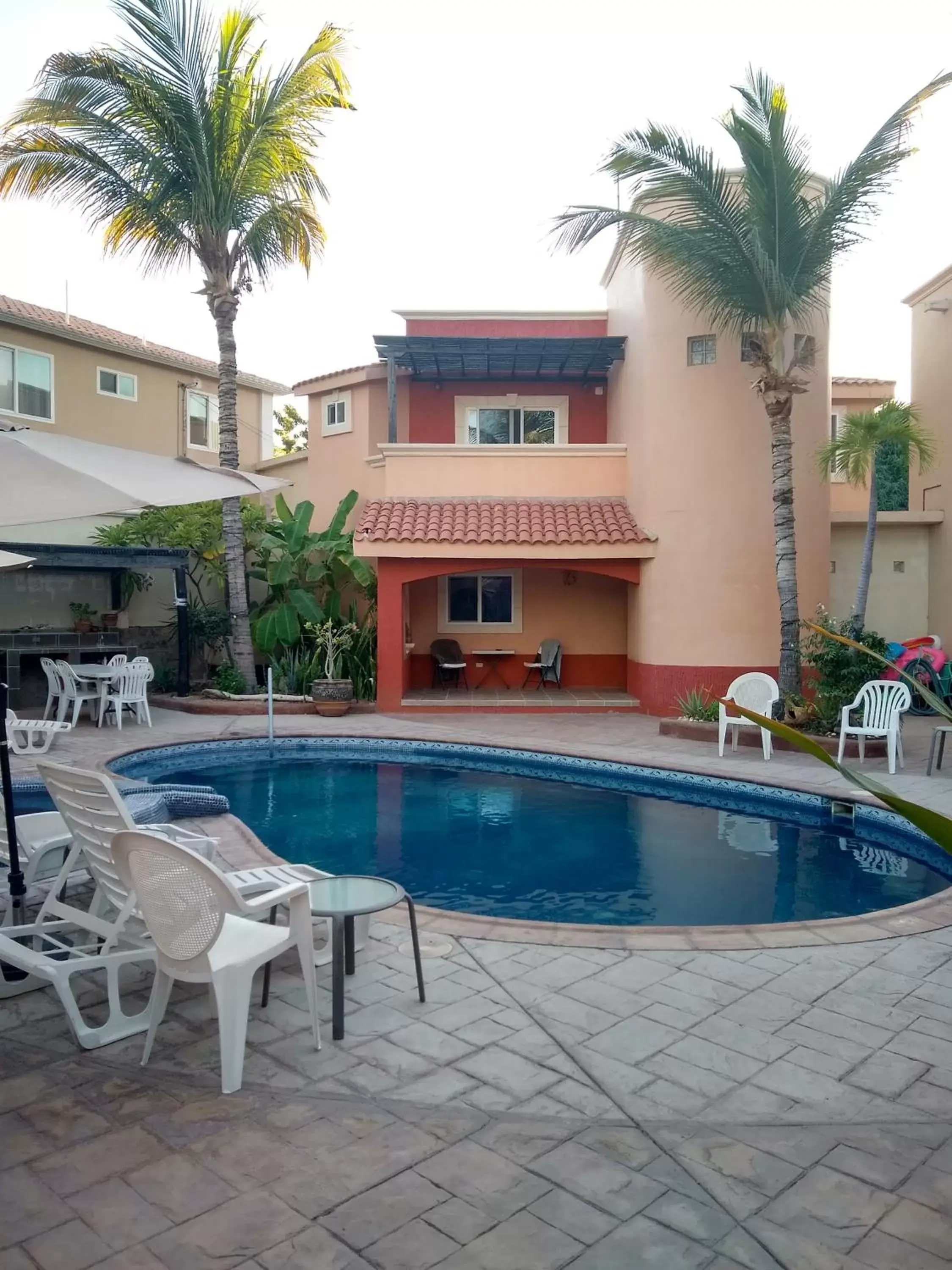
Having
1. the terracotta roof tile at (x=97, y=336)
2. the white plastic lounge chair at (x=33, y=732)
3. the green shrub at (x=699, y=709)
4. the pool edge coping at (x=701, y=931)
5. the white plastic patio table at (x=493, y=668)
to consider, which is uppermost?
the terracotta roof tile at (x=97, y=336)

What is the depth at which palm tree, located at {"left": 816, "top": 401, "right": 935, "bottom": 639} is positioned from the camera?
1355 centimetres

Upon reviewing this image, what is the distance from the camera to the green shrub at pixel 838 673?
472 inches

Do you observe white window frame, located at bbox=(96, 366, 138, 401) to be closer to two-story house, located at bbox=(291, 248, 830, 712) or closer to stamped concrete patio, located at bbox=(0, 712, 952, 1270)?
two-story house, located at bbox=(291, 248, 830, 712)

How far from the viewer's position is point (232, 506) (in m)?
16.0

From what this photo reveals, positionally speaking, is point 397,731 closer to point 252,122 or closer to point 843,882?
point 843,882

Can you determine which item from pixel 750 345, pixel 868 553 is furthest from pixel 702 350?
pixel 868 553

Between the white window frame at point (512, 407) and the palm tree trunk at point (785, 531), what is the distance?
21.1 feet

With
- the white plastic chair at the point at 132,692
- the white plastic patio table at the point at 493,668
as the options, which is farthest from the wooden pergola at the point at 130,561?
the white plastic patio table at the point at 493,668

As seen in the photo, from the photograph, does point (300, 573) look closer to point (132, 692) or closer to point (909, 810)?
point (132, 692)

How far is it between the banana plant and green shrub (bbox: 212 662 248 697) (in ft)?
2.40

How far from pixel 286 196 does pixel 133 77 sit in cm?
275

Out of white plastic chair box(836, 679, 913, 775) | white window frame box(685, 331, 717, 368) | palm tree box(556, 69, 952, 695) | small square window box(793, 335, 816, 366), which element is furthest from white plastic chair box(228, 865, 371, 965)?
white window frame box(685, 331, 717, 368)

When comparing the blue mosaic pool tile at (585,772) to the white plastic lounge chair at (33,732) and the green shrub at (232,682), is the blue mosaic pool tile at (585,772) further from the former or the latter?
the green shrub at (232,682)

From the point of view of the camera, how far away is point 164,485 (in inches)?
180
